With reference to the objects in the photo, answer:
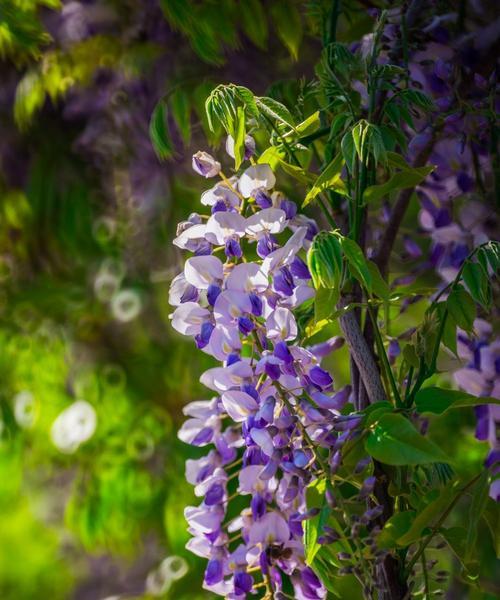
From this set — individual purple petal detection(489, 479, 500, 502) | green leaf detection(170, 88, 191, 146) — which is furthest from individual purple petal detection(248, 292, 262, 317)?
green leaf detection(170, 88, 191, 146)

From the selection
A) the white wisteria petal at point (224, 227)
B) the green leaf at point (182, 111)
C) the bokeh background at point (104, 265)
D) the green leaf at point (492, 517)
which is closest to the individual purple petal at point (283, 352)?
the white wisteria petal at point (224, 227)

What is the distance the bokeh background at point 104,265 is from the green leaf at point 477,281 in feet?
2.09

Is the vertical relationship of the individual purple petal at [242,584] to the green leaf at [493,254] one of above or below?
below

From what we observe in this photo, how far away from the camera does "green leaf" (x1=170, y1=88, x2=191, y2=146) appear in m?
1.15

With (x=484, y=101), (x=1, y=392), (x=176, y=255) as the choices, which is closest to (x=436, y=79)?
(x=484, y=101)

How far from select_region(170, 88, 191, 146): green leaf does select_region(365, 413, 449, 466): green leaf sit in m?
0.56

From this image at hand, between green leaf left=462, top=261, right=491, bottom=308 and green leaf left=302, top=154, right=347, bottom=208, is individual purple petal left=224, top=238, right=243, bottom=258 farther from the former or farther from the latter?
green leaf left=462, top=261, right=491, bottom=308

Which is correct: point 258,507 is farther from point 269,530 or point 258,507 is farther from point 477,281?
point 477,281

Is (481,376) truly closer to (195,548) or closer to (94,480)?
(195,548)

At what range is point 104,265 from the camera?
2.09m

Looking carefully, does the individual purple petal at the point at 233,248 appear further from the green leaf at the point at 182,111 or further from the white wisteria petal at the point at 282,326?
the green leaf at the point at 182,111

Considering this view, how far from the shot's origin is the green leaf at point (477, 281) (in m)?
0.76

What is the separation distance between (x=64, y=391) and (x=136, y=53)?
0.90 m

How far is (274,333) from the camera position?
0.75 metres
